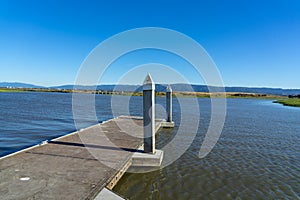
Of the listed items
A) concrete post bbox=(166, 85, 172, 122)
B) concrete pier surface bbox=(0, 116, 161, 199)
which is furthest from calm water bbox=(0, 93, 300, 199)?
concrete post bbox=(166, 85, 172, 122)

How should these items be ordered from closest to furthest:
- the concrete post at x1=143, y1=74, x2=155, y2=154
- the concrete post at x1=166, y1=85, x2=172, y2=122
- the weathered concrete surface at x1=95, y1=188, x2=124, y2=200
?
the weathered concrete surface at x1=95, y1=188, x2=124, y2=200 < the concrete post at x1=143, y1=74, x2=155, y2=154 < the concrete post at x1=166, y1=85, x2=172, y2=122

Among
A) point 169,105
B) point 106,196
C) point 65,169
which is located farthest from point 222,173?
point 169,105

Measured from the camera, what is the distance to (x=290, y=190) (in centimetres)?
648

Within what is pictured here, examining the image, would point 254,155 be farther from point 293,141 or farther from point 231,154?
point 293,141

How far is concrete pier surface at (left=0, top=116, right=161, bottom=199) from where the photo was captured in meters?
4.64

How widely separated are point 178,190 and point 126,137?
495cm

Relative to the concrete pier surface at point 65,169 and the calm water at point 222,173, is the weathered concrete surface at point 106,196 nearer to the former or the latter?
the concrete pier surface at point 65,169

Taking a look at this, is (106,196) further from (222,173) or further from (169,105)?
(169,105)

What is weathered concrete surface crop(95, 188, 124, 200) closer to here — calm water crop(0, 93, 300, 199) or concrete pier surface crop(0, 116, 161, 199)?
concrete pier surface crop(0, 116, 161, 199)

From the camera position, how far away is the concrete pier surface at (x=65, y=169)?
4645 mm

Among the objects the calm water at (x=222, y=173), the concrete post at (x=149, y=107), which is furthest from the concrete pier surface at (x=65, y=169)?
the concrete post at (x=149, y=107)

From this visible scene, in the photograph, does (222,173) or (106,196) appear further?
(222,173)

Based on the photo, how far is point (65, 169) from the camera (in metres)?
5.96

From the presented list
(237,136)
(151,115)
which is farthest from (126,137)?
(237,136)
